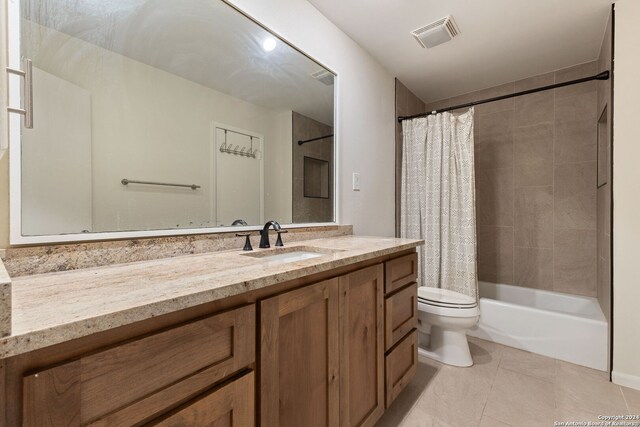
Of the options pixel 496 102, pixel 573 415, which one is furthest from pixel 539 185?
pixel 573 415

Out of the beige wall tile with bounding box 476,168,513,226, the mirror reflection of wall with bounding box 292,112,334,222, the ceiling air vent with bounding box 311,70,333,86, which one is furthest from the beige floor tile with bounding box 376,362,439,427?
the ceiling air vent with bounding box 311,70,333,86

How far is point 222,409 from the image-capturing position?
68cm

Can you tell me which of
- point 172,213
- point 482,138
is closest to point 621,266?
point 482,138

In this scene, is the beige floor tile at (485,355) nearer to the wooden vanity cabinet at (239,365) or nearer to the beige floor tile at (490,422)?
the beige floor tile at (490,422)

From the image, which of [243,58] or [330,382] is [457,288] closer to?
[330,382]

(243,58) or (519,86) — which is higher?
(519,86)

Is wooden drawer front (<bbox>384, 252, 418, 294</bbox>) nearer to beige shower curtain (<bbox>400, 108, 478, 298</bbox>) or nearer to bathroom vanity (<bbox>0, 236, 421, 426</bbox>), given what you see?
bathroom vanity (<bbox>0, 236, 421, 426</bbox>)

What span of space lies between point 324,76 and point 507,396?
2.22 m

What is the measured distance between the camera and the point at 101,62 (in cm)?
103

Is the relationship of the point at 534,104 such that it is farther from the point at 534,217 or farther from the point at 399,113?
the point at 399,113

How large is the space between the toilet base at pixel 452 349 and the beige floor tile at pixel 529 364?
0.25 metres

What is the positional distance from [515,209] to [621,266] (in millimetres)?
1166

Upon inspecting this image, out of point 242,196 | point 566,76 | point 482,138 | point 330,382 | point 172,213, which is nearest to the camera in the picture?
point 330,382

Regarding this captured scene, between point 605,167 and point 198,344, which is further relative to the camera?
point 605,167
